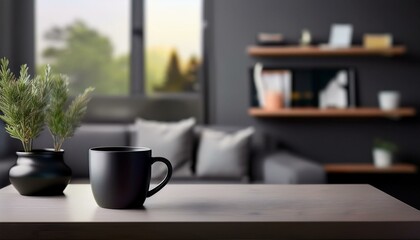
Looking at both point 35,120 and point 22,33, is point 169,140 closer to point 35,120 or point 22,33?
point 22,33

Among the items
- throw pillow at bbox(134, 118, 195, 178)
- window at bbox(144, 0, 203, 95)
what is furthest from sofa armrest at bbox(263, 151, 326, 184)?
window at bbox(144, 0, 203, 95)

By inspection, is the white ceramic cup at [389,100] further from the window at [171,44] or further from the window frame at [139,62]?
the window at [171,44]

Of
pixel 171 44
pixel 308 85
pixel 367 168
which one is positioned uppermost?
pixel 171 44

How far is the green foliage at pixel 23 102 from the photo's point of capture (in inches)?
45.4

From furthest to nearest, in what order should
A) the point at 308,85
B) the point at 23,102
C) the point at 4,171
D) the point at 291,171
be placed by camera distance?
1. the point at 308,85
2. the point at 4,171
3. the point at 291,171
4. the point at 23,102

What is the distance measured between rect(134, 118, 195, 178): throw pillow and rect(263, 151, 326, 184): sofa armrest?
0.51 meters

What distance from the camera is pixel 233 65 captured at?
390cm

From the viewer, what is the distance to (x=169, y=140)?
3.29 meters

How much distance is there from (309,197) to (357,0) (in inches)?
119

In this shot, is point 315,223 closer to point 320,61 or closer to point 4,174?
point 4,174

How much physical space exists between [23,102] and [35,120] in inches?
1.9

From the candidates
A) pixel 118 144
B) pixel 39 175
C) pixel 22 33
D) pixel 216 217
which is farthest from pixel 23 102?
pixel 22 33

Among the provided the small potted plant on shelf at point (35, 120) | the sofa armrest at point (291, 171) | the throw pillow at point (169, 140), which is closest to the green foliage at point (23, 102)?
the small potted plant on shelf at point (35, 120)

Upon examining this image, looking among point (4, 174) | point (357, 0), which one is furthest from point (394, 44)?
point (4, 174)
